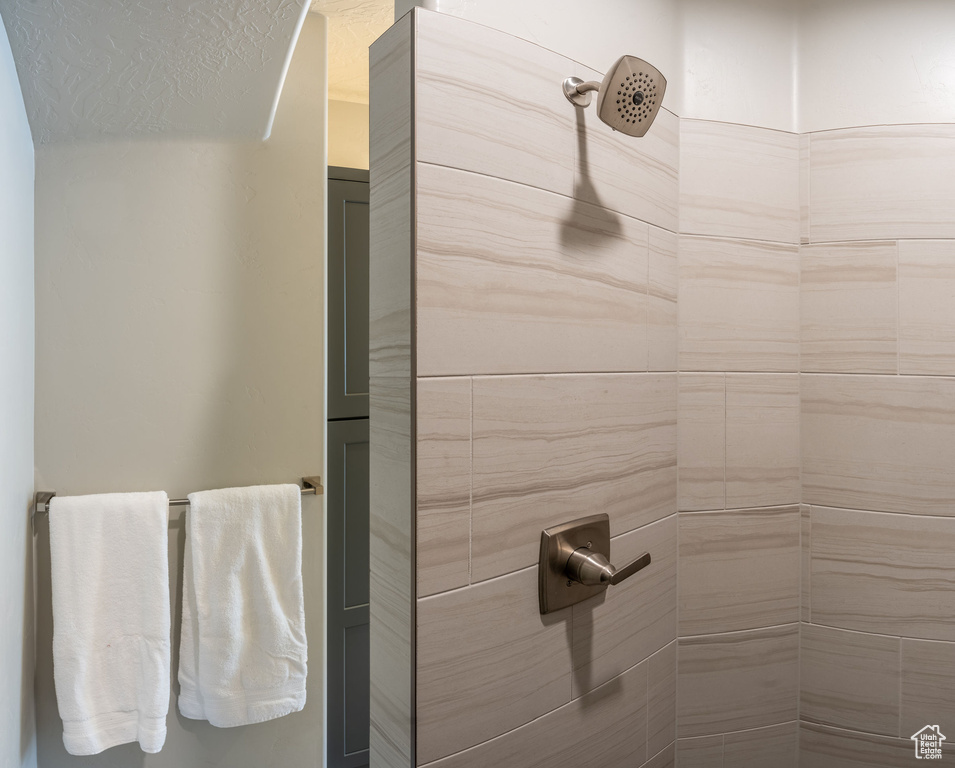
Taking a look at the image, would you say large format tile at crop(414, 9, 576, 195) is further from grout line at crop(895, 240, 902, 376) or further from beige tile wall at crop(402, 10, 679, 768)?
grout line at crop(895, 240, 902, 376)

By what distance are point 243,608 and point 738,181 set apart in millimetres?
1467

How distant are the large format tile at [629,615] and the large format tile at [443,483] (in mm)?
260

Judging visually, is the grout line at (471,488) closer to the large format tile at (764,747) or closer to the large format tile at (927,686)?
the large format tile at (764,747)

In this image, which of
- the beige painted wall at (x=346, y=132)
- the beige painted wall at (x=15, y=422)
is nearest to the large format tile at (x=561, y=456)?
the beige painted wall at (x=15, y=422)

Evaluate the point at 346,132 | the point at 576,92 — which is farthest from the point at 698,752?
the point at 346,132

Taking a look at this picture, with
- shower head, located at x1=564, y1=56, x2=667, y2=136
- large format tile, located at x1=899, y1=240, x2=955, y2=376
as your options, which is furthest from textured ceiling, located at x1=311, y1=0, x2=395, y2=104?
large format tile, located at x1=899, y1=240, x2=955, y2=376

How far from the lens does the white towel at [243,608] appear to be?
1547 mm

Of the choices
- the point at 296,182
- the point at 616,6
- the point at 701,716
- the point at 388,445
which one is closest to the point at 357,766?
the point at 701,716

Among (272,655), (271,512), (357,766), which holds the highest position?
(271,512)

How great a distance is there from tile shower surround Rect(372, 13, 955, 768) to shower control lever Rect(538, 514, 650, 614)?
0.08 feet

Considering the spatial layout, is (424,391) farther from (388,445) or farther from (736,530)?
(736,530)

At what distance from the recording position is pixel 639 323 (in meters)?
1.05

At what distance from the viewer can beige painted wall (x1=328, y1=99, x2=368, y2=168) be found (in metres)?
2.21

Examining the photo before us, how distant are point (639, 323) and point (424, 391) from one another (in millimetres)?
437
